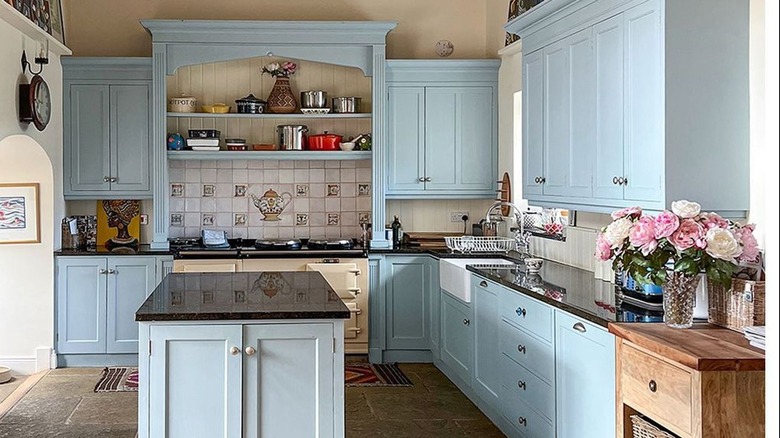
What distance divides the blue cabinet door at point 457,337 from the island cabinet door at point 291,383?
6.32 feet

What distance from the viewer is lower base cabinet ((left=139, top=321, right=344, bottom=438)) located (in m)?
3.32

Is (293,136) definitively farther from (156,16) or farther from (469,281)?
(469,281)

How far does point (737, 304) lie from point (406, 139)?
13.8ft

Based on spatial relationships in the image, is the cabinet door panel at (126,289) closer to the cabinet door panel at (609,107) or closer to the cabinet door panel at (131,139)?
the cabinet door panel at (131,139)

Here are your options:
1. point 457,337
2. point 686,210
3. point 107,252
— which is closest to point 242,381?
point 686,210

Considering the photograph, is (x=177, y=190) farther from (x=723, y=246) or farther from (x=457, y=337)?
(x=723, y=246)

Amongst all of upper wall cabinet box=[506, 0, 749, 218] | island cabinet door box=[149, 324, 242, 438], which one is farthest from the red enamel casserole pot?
island cabinet door box=[149, 324, 242, 438]

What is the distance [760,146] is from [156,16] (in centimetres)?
520

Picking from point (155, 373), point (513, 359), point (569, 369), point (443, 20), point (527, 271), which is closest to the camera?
point (155, 373)

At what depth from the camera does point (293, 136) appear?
22.1ft

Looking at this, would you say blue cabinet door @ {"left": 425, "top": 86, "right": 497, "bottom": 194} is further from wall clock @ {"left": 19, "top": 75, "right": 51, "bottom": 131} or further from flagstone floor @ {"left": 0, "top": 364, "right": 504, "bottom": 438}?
wall clock @ {"left": 19, "top": 75, "right": 51, "bottom": 131}

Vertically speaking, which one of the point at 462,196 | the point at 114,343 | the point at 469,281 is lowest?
the point at 114,343

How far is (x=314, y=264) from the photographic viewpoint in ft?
20.9

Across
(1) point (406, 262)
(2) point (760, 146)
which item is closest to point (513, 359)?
(2) point (760, 146)
